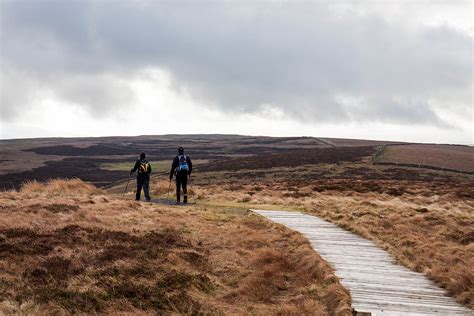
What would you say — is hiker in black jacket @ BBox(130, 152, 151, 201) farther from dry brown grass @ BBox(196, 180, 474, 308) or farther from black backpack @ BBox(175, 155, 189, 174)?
dry brown grass @ BBox(196, 180, 474, 308)

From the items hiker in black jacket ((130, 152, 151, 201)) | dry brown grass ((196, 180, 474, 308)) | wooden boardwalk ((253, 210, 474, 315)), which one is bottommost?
dry brown grass ((196, 180, 474, 308))

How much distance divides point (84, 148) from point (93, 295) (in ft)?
616

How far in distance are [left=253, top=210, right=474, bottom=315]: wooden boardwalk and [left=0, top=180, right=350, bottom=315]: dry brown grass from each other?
0.44m

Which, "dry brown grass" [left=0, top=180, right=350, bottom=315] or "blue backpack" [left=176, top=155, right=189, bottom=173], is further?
"blue backpack" [left=176, top=155, right=189, bottom=173]

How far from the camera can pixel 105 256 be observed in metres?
11.0

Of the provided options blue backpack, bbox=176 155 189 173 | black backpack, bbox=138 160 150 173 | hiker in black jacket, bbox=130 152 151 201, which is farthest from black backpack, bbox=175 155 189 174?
black backpack, bbox=138 160 150 173

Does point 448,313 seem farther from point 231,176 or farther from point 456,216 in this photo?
point 231,176

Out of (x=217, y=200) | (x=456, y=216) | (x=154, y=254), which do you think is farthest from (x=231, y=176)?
(x=154, y=254)

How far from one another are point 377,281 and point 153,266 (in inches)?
199

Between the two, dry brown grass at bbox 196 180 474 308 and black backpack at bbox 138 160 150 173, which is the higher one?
black backpack at bbox 138 160 150 173

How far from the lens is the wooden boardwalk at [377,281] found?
7.88m

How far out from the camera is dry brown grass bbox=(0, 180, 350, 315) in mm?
8297

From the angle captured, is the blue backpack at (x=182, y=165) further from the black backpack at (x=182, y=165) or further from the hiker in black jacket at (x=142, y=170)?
the hiker in black jacket at (x=142, y=170)

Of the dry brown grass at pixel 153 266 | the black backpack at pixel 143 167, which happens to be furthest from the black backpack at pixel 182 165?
the dry brown grass at pixel 153 266
